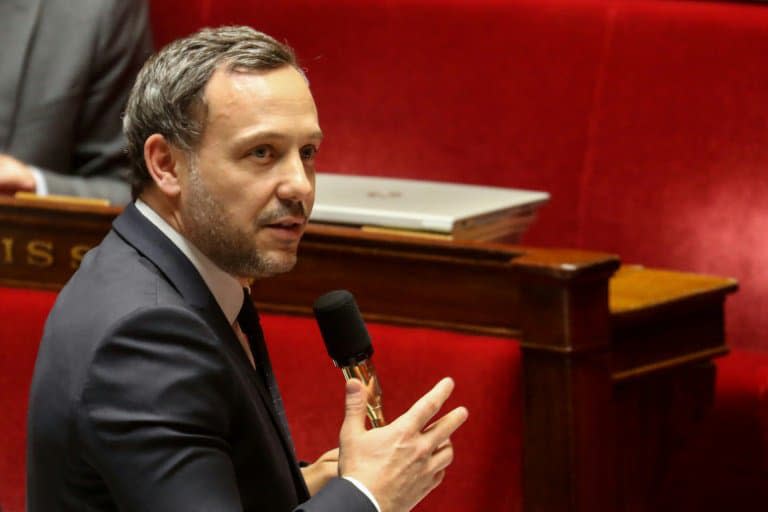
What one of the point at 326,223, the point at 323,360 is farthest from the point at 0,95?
the point at 323,360

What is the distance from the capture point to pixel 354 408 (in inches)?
34.1

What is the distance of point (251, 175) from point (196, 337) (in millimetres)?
110

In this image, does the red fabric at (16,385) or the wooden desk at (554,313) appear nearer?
the wooden desk at (554,313)

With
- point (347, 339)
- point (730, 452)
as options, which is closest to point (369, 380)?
point (347, 339)

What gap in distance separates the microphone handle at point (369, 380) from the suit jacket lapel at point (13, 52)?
1.10 m

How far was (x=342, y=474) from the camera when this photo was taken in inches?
34.2

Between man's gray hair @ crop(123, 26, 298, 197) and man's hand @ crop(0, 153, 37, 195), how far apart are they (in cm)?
79

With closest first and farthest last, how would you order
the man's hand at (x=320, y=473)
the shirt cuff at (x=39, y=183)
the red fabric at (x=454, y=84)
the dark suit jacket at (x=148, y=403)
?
1. the dark suit jacket at (x=148, y=403)
2. the man's hand at (x=320, y=473)
3. the shirt cuff at (x=39, y=183)
4. the red fabric at (x=454, y=84)

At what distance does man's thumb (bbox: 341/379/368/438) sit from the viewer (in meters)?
0.87

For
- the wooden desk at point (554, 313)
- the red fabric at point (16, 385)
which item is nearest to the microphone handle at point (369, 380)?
the wooden desk at point (554, 313)

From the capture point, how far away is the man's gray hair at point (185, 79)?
2.89ft

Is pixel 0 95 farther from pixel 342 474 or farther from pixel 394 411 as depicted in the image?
pixel 342 474

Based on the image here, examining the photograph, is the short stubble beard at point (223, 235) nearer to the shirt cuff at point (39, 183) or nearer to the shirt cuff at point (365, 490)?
the shirt cuff at point (365, 490)

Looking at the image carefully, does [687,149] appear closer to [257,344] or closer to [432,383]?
[432,383]
